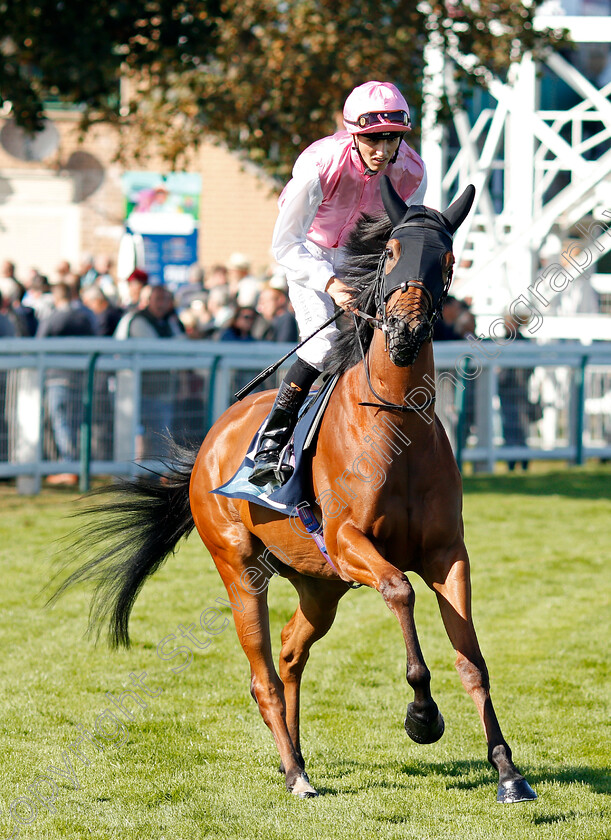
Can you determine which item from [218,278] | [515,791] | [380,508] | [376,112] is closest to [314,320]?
[376,112]

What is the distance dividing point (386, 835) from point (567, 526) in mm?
6176

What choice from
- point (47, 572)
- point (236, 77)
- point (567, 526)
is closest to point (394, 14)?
point (236, 77)

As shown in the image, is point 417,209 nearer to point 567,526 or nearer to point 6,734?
point 6,734

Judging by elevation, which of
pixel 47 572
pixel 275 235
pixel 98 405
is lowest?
pixel 47 572

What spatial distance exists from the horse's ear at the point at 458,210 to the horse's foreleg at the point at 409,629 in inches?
42.7

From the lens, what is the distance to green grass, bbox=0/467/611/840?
3.73 metres

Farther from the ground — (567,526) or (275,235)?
(275,235)

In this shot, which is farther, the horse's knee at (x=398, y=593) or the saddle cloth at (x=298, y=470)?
the saddle cloth at (x=298, y=470)

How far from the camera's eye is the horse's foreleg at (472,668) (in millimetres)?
3473

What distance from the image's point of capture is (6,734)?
179 inches

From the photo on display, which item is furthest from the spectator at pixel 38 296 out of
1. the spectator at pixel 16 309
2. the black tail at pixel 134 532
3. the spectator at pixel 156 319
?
the black tail at pixel 134 532

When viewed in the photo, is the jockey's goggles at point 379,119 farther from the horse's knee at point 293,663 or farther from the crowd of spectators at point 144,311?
the crowd of spectators at point 144,311

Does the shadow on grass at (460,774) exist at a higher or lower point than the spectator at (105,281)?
lower

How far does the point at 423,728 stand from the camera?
3494 mm
